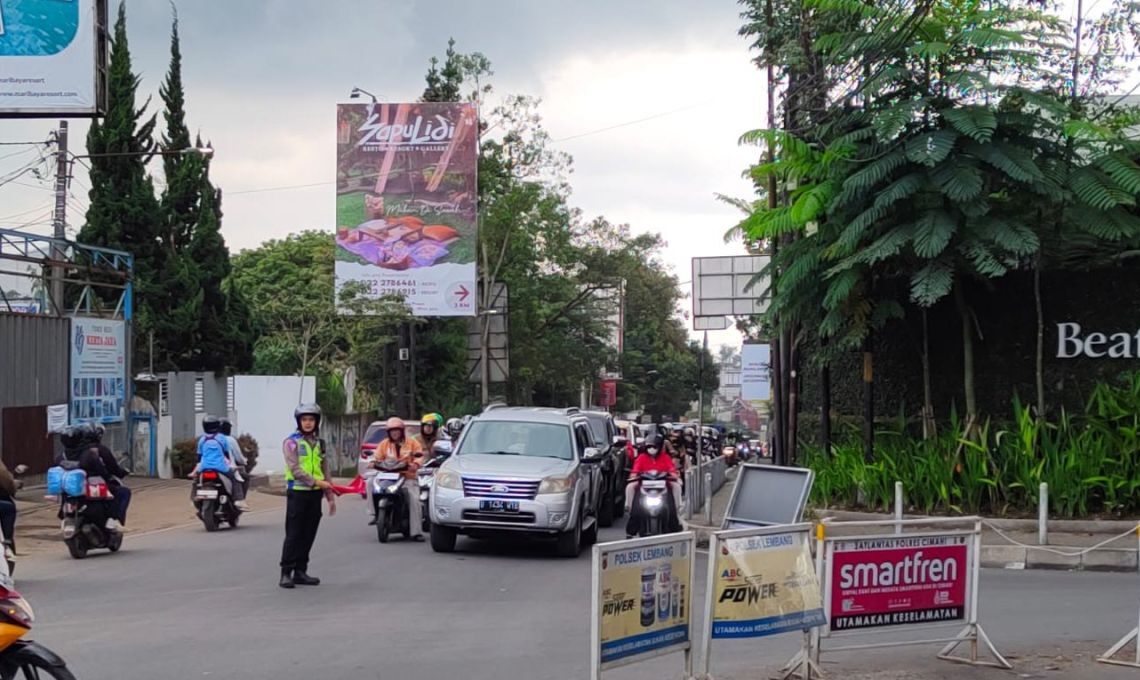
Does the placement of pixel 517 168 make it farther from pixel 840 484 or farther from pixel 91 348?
pixel 840 484

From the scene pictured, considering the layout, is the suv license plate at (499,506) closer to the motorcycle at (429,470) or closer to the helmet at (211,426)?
the motorcycle at (429,470)

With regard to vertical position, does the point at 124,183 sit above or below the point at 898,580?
above

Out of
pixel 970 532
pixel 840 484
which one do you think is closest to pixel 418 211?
pixel 840 484

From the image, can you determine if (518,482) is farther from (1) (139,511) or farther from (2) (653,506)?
(1) (139,511)

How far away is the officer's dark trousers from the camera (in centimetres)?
1234

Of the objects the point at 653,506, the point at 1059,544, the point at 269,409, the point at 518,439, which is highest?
the point at 518,439

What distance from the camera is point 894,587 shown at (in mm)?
8656

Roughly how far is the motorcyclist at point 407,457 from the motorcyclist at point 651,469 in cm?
296

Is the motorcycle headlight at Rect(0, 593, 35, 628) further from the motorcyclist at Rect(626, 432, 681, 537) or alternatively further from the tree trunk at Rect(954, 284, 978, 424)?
the tree trunk at Rect(954, 284, 978, 424)

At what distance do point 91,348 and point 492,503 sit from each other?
14.5 meters

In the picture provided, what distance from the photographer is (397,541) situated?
17.7m

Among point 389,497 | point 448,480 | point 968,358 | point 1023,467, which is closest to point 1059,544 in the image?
point 1023,467

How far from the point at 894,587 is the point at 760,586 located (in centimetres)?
111

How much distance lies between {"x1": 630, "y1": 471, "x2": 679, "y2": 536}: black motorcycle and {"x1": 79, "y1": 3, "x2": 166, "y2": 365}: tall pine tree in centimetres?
2328
